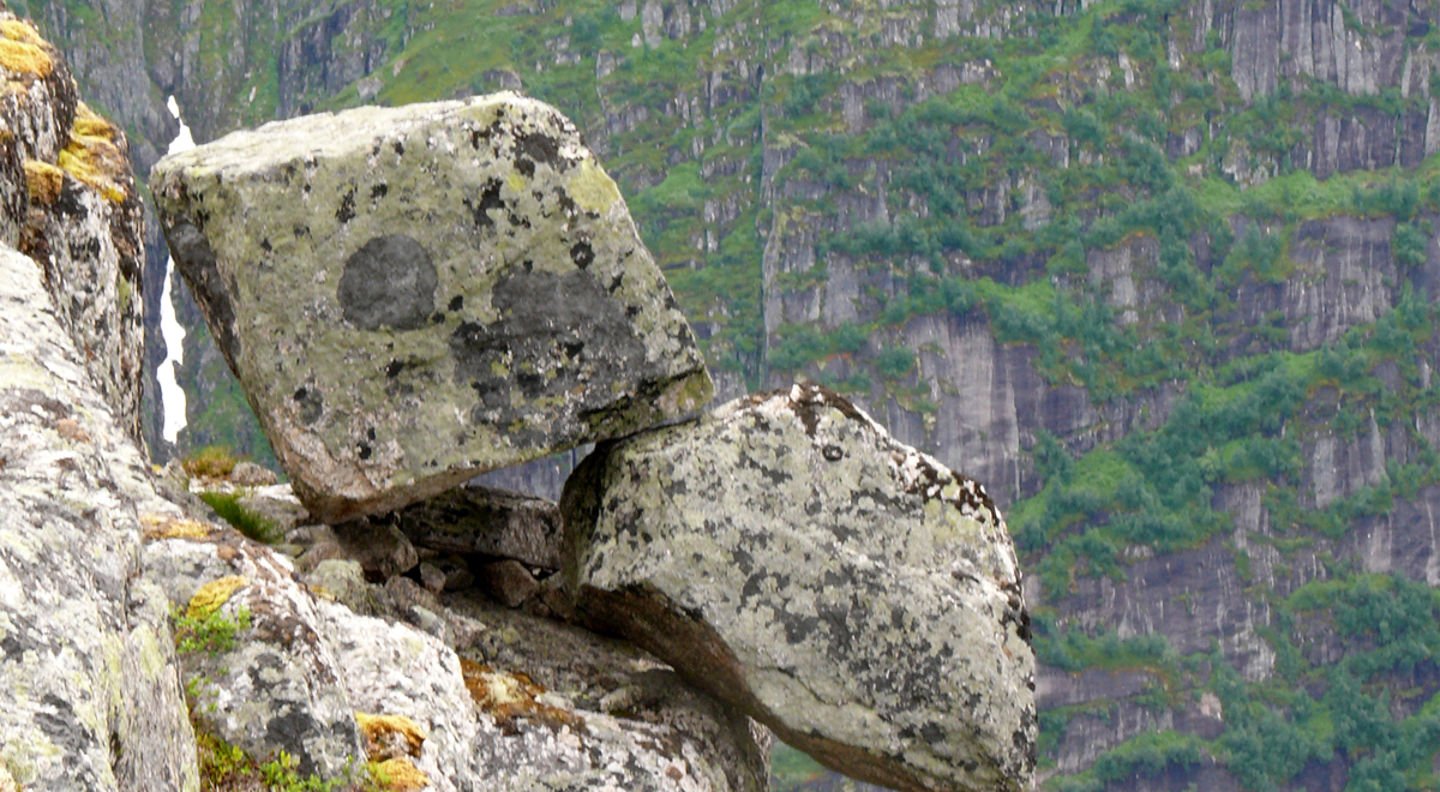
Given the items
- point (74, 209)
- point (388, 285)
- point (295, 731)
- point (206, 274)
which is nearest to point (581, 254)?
point (388, 285)

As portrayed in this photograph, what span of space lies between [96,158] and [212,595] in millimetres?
5424

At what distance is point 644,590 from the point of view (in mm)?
13008

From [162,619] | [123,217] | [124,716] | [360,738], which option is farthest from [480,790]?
[123,217]

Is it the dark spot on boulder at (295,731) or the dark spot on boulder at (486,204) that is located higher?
the dark spot on boulder at (486,204)

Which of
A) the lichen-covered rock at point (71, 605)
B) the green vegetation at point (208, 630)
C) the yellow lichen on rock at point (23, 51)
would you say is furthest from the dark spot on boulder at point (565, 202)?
the green vegetation at point (208, 630)

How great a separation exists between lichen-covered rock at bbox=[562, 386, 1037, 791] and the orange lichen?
3.81 ft

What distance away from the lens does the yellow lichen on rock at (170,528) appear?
994 cm

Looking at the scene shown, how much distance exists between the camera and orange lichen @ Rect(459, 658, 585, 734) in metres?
11.8

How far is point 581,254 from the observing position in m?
13.2

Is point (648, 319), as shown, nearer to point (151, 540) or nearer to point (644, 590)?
point (644, 590)

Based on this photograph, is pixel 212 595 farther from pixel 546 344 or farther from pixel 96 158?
pixel 96 158

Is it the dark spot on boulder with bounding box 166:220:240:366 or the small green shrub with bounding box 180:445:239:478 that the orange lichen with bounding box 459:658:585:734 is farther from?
the small green shrub with bounding box 180:445:239:478

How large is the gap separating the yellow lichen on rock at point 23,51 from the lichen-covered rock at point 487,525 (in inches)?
168

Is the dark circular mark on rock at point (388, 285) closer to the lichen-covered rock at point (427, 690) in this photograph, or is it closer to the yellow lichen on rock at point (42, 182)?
the lichen-covered rock at point (427, 690)
